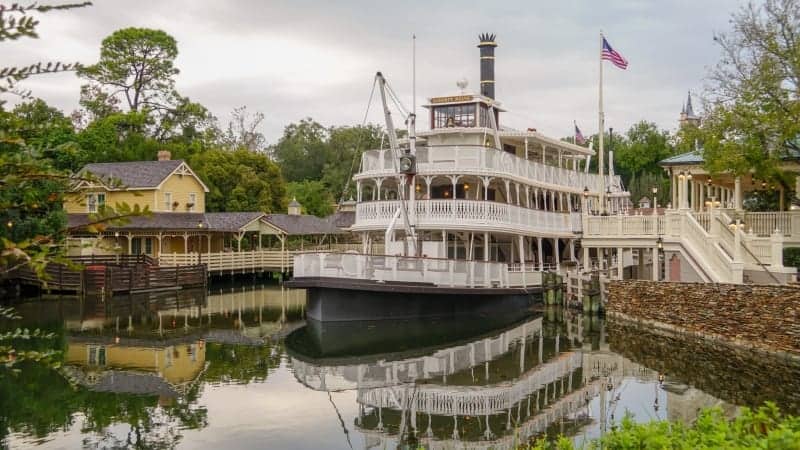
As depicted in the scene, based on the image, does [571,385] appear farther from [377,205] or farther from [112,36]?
[112,36]

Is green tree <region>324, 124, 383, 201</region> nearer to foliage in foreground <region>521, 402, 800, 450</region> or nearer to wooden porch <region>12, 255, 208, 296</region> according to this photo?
wooden porch <region>12, 255, 208, 296</region>

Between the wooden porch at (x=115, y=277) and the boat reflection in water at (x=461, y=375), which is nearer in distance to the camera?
the boat reflection in water at (x=461, y=375)

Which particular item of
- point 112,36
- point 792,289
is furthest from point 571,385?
point 112,36

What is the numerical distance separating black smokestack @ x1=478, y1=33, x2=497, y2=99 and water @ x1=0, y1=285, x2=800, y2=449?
12713 millimetres

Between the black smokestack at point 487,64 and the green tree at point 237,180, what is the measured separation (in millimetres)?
27328

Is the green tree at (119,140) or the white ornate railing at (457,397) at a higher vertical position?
the green tree at (119,140)

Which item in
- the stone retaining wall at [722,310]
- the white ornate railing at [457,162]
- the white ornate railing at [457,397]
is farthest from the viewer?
the white ornate railing at [457,162]

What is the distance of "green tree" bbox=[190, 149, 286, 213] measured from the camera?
57.6 metres

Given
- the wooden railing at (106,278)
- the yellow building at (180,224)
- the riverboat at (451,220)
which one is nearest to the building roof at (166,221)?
the yellow building at (180,224)

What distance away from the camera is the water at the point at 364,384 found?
46.0 feet

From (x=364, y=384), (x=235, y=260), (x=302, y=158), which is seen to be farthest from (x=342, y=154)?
(x=364, y=384)

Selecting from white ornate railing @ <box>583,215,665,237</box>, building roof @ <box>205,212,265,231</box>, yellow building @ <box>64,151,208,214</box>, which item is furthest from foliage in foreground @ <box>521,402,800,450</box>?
yellow building @ <box>64,151,208,214</box>

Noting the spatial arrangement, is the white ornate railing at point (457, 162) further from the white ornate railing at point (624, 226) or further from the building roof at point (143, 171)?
the building roof at point (143, 171)

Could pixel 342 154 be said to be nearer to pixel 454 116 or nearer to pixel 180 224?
pixel 180 224
